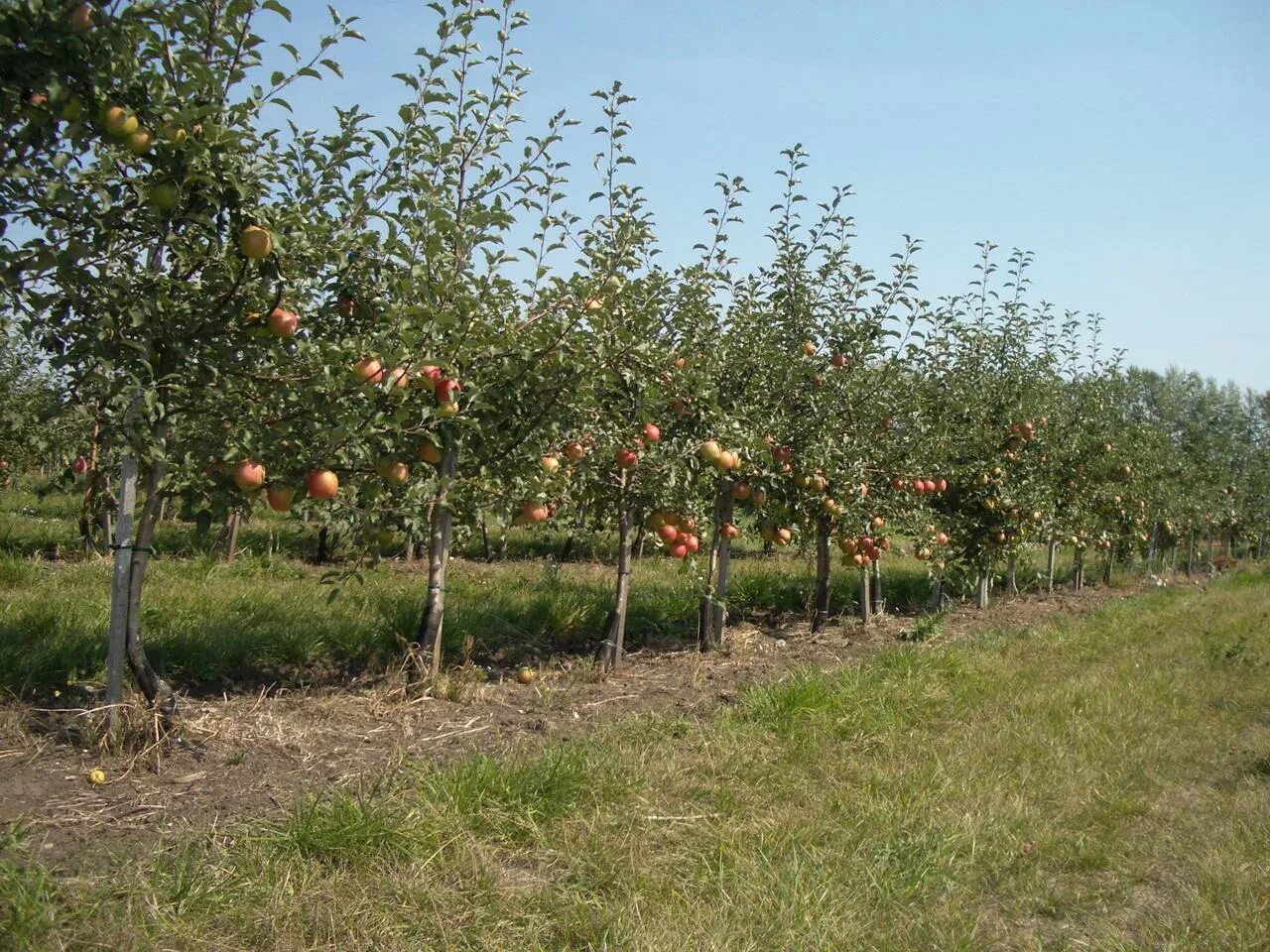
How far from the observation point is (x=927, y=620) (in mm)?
8344

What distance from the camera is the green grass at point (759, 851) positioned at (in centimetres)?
275

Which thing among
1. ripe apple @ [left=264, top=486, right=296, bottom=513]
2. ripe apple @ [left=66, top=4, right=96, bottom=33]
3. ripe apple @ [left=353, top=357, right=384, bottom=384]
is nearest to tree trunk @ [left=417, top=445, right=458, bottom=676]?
ripe apple @ [left=264, top=486, right=296, bottom=513]

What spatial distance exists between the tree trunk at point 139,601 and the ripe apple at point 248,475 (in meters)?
0.56

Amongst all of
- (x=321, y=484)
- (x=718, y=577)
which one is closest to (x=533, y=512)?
(x=321, y=484)

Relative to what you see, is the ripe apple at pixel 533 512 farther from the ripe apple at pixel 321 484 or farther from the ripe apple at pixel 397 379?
the ripe apple at pixel 321 484

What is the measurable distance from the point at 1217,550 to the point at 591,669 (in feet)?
118

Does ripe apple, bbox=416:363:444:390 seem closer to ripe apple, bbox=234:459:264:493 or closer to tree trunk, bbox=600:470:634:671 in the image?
ripe apple, bbox=234:459:264:493

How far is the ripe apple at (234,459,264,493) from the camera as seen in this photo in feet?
11.5

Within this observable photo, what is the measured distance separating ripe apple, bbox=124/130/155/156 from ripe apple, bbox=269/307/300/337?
0.75m

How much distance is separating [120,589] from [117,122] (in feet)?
6.06

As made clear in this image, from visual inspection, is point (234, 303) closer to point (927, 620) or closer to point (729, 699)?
point (729, 699)

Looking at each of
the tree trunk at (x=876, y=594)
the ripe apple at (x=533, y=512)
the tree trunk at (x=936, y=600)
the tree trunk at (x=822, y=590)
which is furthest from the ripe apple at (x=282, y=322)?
the tree trunk at (x=936, y=600)

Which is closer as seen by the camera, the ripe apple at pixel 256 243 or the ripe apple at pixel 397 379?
the ripe apple at pixel 256 243

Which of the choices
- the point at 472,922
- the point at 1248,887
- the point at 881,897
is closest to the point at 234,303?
the point at 472,922
